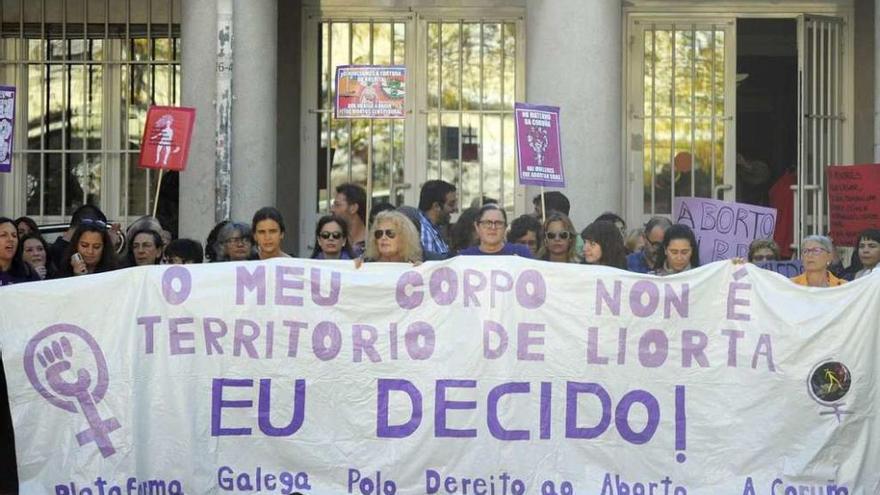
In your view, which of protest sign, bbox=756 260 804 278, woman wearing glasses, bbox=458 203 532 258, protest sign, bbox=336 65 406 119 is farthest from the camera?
protest sign, bbox=336 65 406 119

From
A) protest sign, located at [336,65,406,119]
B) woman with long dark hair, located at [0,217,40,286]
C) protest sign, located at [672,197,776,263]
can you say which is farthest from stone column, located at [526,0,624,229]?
woman with long dark hair, located at [0,217,40,286]

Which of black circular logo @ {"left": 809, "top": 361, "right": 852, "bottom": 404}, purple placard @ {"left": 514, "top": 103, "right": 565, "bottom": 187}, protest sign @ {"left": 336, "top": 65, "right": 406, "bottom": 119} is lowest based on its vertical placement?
black circular logo @ {"left": 809, "top": 361, "right": 852, "bottom": 404}

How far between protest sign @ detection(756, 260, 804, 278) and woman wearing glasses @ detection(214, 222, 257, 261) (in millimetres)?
3441

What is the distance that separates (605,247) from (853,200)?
336 centimetres

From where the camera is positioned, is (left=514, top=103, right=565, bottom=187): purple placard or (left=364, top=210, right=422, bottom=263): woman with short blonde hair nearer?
(left=364, top=210, right=422, bottom=263): woman with short blonde hair

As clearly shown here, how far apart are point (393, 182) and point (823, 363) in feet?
23.8

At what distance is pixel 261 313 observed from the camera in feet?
31.5

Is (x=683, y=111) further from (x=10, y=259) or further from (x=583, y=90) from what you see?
(x=10, y=259)

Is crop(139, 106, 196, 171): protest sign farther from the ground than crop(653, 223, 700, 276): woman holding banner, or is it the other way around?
crop(139, 106, 196, 171): protest sign

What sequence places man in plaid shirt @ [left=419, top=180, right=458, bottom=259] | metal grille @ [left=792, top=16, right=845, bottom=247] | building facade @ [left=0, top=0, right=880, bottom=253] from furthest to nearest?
building facade @ [left=0, top=0, right=880, bottom=253] → metal grille @ [left=792, top=16, right=845, bottom=247] → man in plaid shirt @ [left=419, top=180, right=458, bottom=259]

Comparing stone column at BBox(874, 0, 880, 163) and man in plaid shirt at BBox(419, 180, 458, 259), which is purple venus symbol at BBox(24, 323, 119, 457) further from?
stone column at BBox(874, 0, 880, 163)

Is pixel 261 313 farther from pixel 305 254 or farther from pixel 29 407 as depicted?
pixel 305 254

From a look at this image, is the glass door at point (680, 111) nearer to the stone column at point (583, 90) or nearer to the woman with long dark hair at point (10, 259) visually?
the stone column at point (583, 90)

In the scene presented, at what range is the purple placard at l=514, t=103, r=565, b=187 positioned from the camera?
484 inches
